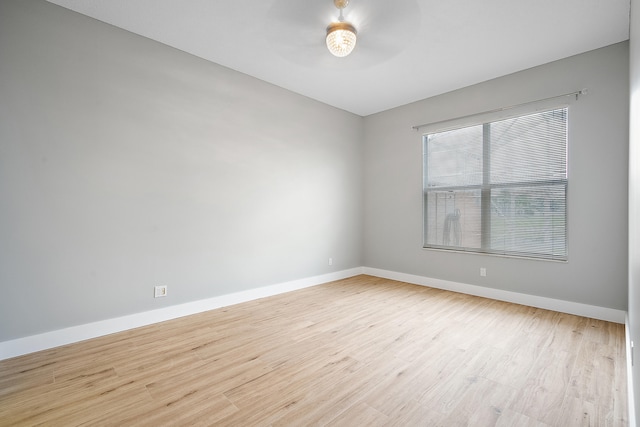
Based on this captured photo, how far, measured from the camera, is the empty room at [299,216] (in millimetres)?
1855

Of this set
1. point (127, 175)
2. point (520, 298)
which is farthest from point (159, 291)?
point (520, 298)

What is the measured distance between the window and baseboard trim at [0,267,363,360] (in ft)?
8.35

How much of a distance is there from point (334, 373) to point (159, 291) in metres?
2.05

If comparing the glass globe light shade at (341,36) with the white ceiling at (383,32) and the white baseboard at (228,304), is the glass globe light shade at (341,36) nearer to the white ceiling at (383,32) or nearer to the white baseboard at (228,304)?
the white ceiling at (383,32)

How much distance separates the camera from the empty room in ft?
6.09

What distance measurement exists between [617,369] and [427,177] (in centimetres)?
301

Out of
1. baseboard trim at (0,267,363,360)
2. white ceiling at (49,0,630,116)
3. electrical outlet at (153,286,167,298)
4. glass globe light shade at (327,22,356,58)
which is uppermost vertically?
white ceiling at (49,0,630,116)

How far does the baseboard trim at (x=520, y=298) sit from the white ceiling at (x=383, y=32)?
280 cm

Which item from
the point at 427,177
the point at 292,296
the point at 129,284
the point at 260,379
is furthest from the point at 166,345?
the point at 427,177

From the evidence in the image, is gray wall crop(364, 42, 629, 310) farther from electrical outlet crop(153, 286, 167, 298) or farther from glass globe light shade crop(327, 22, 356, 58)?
electrical outlet crop(153, 286, 167, 298)

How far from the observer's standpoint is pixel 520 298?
3541 millimetres

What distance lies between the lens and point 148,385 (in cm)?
189

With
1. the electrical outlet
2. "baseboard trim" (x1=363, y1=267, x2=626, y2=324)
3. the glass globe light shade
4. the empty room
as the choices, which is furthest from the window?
the electrical outlet

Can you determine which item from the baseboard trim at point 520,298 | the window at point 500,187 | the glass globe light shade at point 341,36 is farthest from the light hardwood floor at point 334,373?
the glass globe light shade at point 341,36
